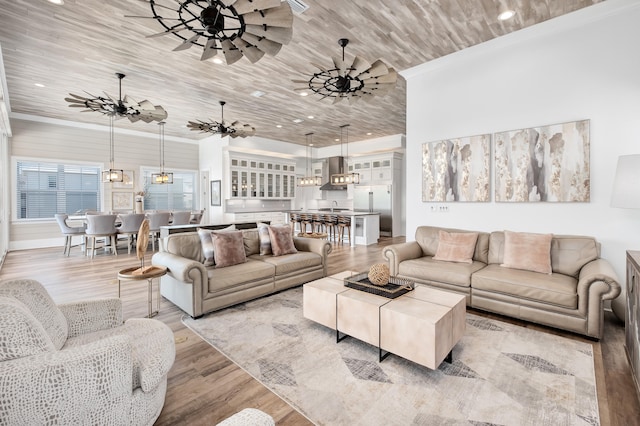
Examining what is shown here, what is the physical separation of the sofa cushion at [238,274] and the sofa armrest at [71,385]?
75.1 inches

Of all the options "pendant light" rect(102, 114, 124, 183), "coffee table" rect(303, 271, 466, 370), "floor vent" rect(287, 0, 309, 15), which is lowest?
"coffee table" rect(303, 271, 466, 370)

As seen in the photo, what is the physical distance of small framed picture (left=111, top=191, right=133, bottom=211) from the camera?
8484mm

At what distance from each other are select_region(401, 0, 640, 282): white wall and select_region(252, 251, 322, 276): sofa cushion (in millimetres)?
2001

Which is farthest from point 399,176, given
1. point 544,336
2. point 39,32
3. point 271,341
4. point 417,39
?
point 39,32

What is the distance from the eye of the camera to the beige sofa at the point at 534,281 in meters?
2.65

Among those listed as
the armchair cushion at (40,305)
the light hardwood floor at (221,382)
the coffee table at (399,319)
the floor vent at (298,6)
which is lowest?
the light hardwood floor at (221,382)

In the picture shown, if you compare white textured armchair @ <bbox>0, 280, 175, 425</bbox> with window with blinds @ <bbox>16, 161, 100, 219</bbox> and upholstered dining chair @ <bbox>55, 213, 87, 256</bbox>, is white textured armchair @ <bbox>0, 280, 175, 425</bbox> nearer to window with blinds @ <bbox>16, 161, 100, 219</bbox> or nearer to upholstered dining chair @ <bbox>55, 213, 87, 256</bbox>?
upholstered dining chair @ <bbox>55, 213, 87, 256</bbox>

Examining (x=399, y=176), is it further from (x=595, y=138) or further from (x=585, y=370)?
(x=585, y=370)

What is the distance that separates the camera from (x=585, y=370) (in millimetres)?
2242

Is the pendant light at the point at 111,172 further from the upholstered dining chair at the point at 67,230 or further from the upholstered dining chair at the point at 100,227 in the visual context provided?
the upholstered dining chair at the point at 67,230

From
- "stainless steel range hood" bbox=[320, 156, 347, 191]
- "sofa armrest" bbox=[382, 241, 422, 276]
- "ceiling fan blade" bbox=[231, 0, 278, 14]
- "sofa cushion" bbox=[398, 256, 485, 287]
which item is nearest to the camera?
"ceiling fan blade" bbox=[231, 0, 278, 14]

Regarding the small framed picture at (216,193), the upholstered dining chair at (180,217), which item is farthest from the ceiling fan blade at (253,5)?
the small framed picture at (216,193)

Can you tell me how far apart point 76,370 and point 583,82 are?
5136mm

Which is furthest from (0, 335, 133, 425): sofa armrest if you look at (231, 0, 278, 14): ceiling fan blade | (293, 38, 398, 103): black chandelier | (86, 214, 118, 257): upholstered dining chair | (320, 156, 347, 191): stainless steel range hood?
(320, 156, 347, 191): stainless steel range hood
